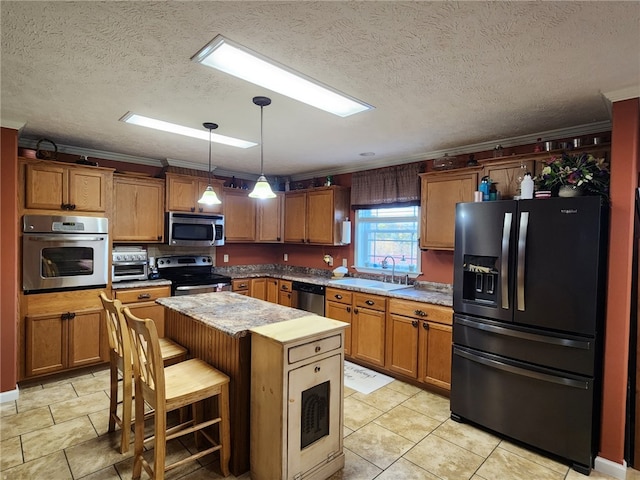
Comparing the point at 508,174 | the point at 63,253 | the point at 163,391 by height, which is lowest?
the point at 163,391

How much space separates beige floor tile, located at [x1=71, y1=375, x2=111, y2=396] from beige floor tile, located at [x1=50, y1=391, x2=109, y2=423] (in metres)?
0.10

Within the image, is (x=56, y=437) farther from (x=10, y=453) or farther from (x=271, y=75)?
(x=271, y=75)

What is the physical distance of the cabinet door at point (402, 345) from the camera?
3.45 metres

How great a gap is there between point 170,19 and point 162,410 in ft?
6.43

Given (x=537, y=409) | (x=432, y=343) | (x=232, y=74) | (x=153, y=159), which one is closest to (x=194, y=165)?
(x=153, y=159)

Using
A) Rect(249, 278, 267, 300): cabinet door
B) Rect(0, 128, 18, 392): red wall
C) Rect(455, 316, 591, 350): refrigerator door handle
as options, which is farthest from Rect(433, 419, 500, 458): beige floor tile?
Rect(0, 128, 18, 392): red wall

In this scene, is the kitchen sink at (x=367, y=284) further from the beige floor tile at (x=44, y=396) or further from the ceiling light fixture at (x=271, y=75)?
the beige floor tile at (x=44, y=396)

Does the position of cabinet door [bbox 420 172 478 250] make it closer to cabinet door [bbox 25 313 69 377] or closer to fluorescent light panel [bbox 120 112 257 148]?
fluorescent light panel [bbox 120 112 257 148]

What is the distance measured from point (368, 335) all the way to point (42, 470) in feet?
9.45

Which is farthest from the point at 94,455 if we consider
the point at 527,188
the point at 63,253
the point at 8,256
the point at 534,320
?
the point at 527,188

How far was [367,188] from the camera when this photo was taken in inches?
181

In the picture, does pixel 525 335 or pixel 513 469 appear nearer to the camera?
pixel 513 469

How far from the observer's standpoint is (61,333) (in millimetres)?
3504

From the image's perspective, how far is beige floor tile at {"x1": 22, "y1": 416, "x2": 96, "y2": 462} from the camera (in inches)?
94.1
